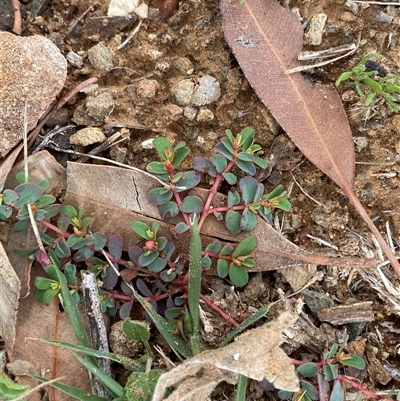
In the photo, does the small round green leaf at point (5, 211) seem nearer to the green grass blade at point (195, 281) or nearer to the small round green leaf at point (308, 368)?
the green grass blade at point (195, 281)

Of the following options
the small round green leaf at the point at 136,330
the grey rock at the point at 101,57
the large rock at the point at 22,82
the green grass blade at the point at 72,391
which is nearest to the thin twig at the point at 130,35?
the grey rock at the point at 101,57

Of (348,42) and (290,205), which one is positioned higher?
(348,42)

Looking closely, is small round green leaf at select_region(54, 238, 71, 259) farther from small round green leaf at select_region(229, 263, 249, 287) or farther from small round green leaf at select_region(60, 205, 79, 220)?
small round green leaf at select_region(229, 263, 249, 287)

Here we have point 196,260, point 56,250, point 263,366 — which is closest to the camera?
point 263,366

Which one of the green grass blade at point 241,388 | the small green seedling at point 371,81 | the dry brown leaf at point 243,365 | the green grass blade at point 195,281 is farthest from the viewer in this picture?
the small green seedling at point 371,81

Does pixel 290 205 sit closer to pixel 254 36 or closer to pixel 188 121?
pixel 188 121

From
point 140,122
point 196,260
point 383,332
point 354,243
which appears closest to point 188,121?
point 140,122

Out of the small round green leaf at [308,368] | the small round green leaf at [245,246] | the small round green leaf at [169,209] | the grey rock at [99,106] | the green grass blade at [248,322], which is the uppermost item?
the grey rock at [99,106]
